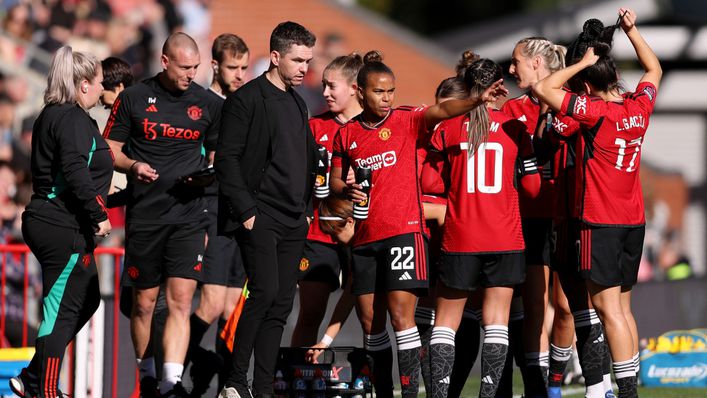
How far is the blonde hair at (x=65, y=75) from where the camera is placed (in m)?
8.16

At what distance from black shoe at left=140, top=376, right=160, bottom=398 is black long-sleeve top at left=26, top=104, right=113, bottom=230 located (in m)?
1.28

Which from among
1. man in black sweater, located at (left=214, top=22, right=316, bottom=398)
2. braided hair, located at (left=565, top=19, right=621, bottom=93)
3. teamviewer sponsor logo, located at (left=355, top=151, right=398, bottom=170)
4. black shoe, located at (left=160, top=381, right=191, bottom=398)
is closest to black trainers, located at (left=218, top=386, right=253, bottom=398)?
man in black sweater, located at (left=214, top=22, right=316, bottom=398)

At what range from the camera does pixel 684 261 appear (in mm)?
16578

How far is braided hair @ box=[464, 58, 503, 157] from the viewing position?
310 inches

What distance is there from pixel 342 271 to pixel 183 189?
1428 mm

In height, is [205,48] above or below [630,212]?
above

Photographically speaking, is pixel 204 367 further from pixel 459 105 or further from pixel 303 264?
pixel 459 105

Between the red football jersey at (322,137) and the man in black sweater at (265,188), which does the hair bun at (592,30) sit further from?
the red football jersey at (322,137)

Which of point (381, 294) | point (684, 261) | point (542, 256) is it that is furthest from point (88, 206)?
point (684, 261)

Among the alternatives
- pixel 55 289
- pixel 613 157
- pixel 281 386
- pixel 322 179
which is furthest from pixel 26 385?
pixel 613 157

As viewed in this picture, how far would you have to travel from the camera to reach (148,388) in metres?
8.84

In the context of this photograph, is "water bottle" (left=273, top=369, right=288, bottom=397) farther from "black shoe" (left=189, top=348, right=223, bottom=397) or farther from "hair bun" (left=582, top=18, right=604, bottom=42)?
"hair bun" (left=582, top=18, right=604, bottom=42)

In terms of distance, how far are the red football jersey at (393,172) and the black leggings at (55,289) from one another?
1.83 m

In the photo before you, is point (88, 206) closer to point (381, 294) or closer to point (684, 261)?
point (381, 294)
